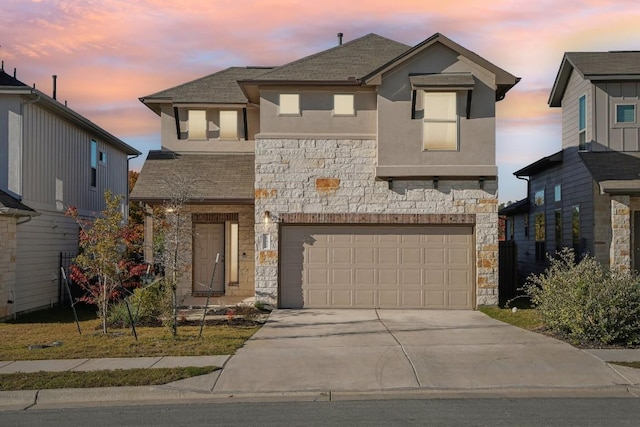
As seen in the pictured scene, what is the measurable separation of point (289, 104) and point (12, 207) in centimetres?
739

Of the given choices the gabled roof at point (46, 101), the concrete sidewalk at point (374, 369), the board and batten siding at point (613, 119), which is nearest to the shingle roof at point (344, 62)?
the gabled roof at point (46, 101)

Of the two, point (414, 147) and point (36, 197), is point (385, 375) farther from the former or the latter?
point (36, 197)

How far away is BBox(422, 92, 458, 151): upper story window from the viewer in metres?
17.3

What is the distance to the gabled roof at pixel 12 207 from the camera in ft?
52.2

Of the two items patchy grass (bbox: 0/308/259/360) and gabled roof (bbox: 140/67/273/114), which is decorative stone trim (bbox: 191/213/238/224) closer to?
gabled roof (bbox: 140/67/273/114)


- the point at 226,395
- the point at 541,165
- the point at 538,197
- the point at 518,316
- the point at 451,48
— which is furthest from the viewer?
the point at 538,197

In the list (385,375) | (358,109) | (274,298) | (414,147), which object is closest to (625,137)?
(414,147)

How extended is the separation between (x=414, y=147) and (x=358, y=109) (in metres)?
1.88

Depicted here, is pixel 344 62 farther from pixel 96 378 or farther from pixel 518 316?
pixel 96 378

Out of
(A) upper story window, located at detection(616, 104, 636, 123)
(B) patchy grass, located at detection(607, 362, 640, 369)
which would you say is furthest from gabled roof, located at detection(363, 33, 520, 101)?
(B) patchy grass, located at detection(607, 362, 640, 369)

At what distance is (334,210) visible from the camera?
690 inches

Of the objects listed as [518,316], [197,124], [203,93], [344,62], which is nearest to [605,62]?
Answer: [344,62]

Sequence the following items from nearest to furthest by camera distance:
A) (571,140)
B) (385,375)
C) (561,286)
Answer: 1. (385,375)
2. (561,286)
3. (571,140)

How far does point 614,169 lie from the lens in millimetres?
18672
